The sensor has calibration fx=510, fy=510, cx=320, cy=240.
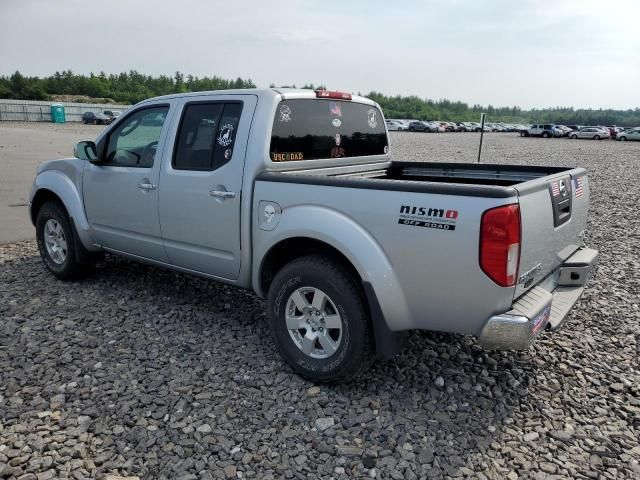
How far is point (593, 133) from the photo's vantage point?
162 ft

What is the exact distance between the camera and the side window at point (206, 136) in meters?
3.87

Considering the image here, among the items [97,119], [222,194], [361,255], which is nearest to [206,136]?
[222,194]

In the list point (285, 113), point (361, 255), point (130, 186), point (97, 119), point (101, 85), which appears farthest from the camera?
point (101, 85)

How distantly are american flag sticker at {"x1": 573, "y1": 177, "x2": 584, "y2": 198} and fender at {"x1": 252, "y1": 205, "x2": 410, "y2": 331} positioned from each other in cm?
164

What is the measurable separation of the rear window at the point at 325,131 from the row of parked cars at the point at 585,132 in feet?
163

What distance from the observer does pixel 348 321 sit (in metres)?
3.21

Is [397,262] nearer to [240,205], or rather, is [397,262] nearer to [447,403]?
[447,403]

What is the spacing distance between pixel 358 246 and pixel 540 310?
110 cm

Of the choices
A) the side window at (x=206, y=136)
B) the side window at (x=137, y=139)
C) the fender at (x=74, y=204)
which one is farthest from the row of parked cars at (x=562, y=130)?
the side window at (x=206, y=136)

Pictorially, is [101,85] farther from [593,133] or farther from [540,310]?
[540,310]

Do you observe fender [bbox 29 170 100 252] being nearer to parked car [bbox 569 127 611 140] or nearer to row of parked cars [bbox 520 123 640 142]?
row of parked cars [bbox 520 123 640 142]

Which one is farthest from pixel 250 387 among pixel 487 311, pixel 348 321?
pixel 487 311

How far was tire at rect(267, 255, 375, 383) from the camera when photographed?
3.20 m

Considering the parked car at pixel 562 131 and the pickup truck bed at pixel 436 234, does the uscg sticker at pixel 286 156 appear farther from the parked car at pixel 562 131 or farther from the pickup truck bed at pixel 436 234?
the parked car at pixel 562 131
